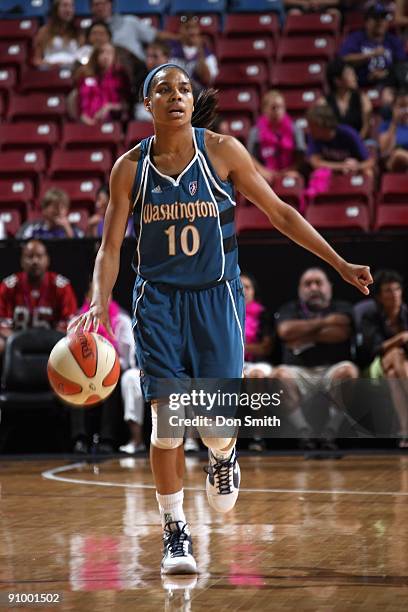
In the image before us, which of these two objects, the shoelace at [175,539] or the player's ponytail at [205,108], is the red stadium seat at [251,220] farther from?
the shoelace at [175,539]

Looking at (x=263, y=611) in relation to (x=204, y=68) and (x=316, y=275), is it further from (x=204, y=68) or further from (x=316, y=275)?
(x=204, y=68)

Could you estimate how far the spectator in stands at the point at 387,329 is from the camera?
8.95 m

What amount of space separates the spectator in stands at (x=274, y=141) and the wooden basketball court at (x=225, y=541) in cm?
411

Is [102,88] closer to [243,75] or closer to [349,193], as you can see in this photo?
[243,75]

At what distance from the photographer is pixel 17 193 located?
11.9 meters

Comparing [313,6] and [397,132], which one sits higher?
[313,6]

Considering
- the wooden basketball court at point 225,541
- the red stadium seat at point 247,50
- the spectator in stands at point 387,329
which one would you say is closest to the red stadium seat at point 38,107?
the red stadium seat at point 247,50

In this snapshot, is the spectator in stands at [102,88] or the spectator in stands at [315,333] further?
the spectator in stands at [102,88]

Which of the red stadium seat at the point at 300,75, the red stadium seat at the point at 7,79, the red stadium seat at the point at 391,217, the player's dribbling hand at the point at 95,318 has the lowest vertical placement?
the player's dribbling hand at the point at 95,318

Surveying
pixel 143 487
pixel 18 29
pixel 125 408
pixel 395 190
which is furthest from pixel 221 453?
pixel 18 29

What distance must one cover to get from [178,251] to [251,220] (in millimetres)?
6120

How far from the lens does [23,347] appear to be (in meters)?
9.34

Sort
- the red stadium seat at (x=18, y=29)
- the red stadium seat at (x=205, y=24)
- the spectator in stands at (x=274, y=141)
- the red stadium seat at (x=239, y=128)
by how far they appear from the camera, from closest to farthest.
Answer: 1. the spectator in stands at (x=274, y=141)
2. the red stadium seat at (x=239, y=128)
3. the red stadium seat at (x=205, y=24)
4. the red stadium seat at (x=18, y=29)

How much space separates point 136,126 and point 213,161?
771 centimetres
